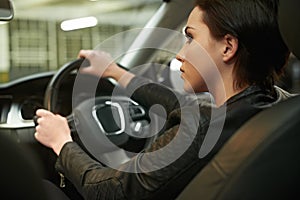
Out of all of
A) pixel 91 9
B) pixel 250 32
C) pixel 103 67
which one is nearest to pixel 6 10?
pixel 103 67

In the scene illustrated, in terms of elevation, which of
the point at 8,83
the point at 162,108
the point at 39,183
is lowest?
the point at 8,83

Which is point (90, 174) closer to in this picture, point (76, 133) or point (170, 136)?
point (170, 136)

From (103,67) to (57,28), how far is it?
1004mm

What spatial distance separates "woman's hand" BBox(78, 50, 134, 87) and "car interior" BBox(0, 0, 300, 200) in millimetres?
39

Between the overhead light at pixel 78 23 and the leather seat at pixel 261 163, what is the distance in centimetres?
197

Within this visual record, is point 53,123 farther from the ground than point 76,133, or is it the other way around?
point 53,123

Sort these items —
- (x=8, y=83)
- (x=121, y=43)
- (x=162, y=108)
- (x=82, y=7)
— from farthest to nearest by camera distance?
(x=82, y=7)
(x=121, y=43)
(x=8, y=83)
(x=162, y=108)

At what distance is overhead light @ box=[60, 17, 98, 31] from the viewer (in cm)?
289

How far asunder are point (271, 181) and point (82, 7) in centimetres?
211

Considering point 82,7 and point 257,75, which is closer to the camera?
point 257,75

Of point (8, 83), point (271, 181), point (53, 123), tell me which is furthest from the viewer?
point (8, 83)

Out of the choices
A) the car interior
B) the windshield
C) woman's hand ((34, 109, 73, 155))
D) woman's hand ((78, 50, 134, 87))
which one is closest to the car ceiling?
the windshield

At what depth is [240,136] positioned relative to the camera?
3.36ft

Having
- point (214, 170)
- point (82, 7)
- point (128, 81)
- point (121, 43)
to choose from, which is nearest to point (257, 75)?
point (214, 170)
